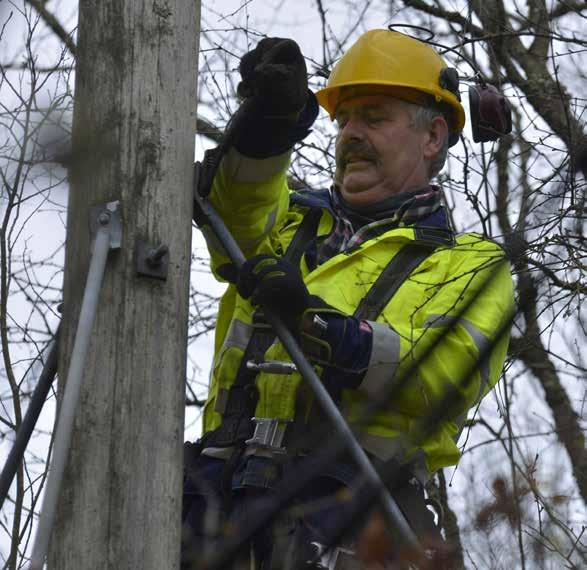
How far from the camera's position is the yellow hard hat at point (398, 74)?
4641mm

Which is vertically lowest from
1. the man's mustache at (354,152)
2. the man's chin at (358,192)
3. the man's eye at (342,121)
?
the man's chin at (358,192)

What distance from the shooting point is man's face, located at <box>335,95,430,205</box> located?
451 cm

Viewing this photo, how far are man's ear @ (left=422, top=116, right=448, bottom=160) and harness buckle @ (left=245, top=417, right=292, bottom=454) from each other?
3.95 feet

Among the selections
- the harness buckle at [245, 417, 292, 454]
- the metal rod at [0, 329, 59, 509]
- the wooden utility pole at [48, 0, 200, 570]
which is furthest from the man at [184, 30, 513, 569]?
the metal rod at [0, 329, 59, 509]

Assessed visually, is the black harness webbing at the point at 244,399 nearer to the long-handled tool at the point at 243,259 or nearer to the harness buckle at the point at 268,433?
the harness buckle at the point at 268,433

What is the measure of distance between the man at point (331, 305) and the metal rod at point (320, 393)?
0.20 feet

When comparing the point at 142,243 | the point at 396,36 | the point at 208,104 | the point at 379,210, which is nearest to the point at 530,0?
the point at 208,104

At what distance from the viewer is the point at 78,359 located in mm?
3061

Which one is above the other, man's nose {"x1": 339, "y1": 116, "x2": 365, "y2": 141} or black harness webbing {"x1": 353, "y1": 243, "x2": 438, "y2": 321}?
→ man's nose {"x1": 339, "y1": 116, "x2": 365, "y2": 141}

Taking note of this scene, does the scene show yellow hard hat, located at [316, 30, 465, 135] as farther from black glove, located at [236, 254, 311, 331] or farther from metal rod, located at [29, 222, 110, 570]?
metal rod, located at [29, 222, 110, 570]

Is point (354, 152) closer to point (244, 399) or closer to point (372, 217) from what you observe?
point (372, 217)


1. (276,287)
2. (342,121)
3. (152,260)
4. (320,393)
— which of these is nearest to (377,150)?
(342,121)

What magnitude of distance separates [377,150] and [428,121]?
0.86 feet

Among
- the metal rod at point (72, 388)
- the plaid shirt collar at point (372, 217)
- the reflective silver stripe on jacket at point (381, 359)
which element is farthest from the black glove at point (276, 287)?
the plaid shirt collar at point (372, 217)
